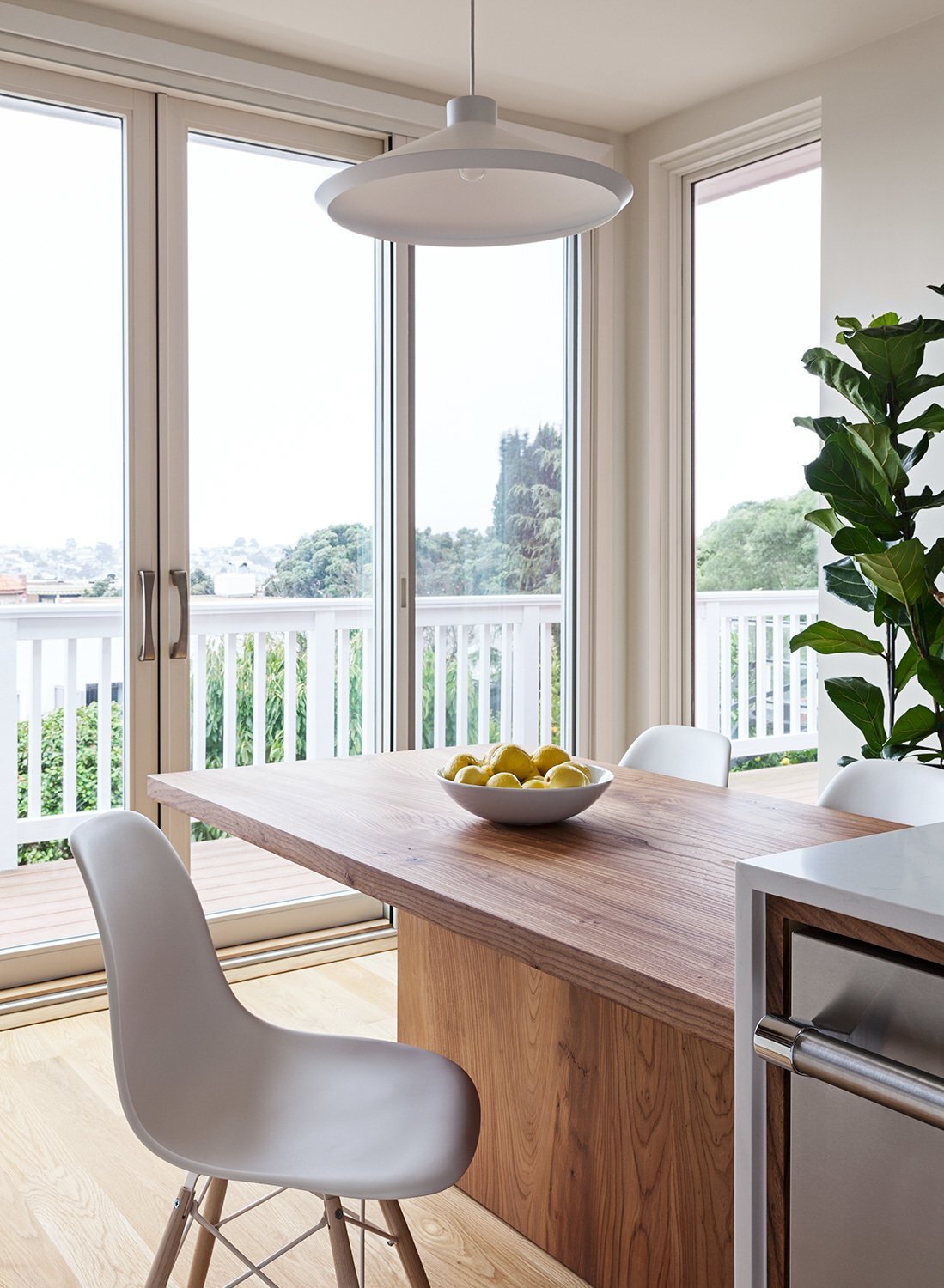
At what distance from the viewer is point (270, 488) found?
11.8ft

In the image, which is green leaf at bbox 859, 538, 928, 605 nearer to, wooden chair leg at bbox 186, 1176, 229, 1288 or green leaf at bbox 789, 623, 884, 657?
green leaf at bbox 789, 623, 884, 657

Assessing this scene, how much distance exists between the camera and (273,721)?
3.67 m

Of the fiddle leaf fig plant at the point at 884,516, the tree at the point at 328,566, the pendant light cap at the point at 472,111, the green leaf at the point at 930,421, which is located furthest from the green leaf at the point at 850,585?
the pendant light cap at the point at 472,111

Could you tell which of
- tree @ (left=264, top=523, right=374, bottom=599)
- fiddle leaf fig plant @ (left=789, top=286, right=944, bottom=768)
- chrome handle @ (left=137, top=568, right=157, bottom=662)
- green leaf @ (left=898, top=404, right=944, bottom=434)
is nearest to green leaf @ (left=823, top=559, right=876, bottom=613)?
fiddle leaf fig plant @ (left=789, top=286, right=944, bottom=768)

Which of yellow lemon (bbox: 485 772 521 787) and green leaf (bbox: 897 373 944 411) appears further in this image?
green leaf (bbox: 897 373 944 411)

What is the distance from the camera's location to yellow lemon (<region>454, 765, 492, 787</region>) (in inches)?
74.4

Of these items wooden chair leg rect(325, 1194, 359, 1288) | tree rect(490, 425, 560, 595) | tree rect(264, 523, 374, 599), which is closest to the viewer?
wooden chair leg rect(325, 1194, 359, 1288)

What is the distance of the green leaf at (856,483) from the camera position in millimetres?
2953

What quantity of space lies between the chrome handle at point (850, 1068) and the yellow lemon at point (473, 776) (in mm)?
984

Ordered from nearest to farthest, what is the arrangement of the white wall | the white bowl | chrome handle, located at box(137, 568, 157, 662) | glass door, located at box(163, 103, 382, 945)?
the white bowl < the white wall < chrome handle, located at box(137, 568, 157, 662) < glass door, located at box(163, 103, 382, 945)

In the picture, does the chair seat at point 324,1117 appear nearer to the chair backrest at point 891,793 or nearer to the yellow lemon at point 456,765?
the yellow lemon at point 456,765

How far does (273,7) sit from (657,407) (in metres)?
1.82

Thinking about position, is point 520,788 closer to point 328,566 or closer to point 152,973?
point 152,973

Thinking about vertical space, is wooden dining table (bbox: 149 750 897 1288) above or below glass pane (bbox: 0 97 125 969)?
below
